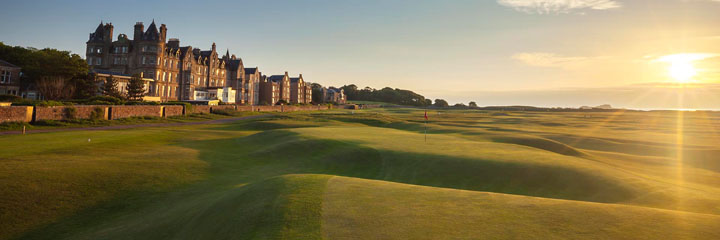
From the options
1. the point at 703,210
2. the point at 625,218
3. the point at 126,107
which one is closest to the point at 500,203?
the point at 625,218

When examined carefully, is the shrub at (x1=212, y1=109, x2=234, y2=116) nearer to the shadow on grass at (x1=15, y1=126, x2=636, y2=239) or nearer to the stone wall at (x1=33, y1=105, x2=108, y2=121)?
the stone wall at (x1=33, y1=105, x2=108, y2=121)

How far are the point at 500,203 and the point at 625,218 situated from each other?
2766 mm

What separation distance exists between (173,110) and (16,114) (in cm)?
2593

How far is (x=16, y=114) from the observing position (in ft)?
130

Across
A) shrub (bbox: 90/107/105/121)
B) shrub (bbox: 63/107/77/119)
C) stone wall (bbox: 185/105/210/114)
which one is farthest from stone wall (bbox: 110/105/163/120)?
stone wall (bbox: 185/105/210/114)

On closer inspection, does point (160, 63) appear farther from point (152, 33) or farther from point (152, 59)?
point (152, 33)

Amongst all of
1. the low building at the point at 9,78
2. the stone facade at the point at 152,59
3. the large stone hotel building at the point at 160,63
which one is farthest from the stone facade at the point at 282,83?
the low building at the point at 9,78

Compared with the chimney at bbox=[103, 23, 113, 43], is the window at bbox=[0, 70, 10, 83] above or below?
below

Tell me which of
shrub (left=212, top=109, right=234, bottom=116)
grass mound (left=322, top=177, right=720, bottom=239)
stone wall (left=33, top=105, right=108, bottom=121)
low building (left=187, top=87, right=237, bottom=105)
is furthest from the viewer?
low building (left=187, top=87, right=237, bottom=105)

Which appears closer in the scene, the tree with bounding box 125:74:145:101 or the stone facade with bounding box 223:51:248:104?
the tree with bounding box 125:74:145:101

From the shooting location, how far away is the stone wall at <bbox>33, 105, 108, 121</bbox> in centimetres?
4234

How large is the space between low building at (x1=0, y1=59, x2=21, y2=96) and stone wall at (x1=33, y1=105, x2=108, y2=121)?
29.7m

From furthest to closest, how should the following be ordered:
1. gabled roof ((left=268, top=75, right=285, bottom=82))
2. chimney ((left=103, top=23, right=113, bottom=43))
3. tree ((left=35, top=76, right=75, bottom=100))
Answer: gabled roof ((left=268, top=75, right=285, bottom=82)), chimney ((left=103, top=23, right=113, bottom=43)), tree ((left=35, top=76, right=75, bottom=100))

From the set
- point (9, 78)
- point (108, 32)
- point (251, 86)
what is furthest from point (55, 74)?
point (251, 86)
